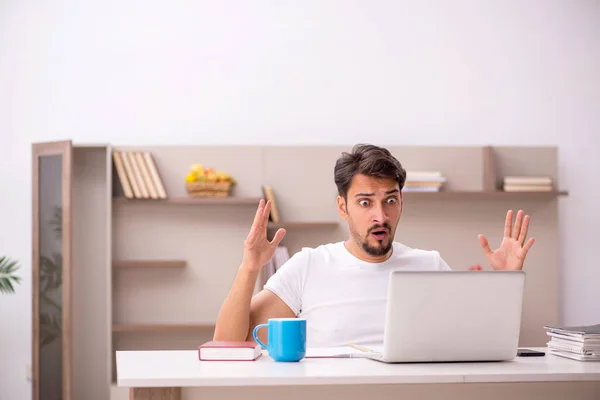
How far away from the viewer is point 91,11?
522 centimetres

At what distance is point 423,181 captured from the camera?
4891mm

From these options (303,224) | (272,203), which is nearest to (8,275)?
(272,203)

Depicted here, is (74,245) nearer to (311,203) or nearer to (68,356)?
(68,356)

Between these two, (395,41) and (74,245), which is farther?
(395,41)

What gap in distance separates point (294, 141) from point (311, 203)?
0.46 meters

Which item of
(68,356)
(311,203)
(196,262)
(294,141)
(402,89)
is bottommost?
(68,356)

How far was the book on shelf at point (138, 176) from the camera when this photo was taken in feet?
15.7

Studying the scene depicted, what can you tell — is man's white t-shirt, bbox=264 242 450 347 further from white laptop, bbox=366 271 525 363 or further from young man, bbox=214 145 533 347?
white laptop, bbox=366 271 525 363

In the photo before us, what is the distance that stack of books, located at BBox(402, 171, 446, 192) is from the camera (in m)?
4.89

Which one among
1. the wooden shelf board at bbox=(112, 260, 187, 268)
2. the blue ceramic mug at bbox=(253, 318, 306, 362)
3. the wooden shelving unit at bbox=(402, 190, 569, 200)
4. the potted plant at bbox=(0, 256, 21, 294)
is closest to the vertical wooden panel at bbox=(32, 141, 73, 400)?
the potted plant at bbox=(0, 256, 21, 294)


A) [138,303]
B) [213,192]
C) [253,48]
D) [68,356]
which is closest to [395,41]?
[253,48]

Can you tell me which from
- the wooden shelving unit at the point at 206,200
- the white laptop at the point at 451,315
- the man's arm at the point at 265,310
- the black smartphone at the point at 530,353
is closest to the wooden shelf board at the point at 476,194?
the wooden shelving unit at the point at 206,200

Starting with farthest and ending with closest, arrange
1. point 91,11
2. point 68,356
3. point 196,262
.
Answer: point 91,11 → point 196,262 → point 68,356

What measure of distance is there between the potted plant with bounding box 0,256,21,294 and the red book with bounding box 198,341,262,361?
2839 mm
